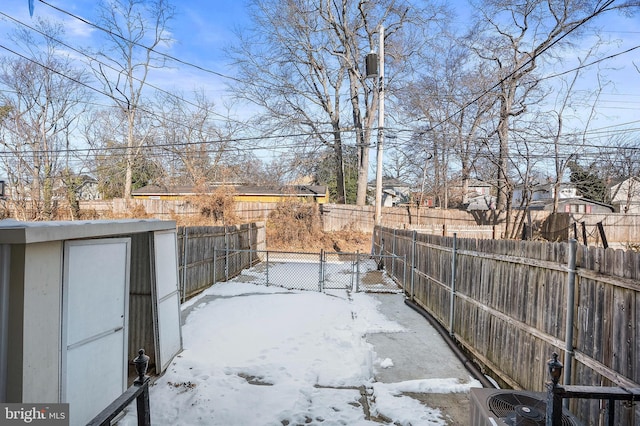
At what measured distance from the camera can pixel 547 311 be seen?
3357mm

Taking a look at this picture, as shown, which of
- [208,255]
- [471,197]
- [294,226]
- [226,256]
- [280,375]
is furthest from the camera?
[471,197]

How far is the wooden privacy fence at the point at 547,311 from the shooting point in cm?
248

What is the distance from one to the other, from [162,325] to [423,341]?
12.8ft

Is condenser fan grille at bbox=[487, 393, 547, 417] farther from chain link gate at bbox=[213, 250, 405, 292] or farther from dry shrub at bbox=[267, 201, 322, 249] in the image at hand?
dry shrub at bbox=[267, 201, 322, 249]

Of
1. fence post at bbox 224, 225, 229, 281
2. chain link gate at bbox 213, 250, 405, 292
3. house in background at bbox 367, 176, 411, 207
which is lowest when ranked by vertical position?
chain link gate at bbox 213, 250, 405, 292

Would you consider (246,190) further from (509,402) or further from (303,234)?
(509,402)

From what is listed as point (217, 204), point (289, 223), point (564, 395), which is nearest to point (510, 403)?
point (564, 395)

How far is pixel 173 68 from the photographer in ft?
72.6

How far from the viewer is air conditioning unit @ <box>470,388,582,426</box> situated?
194 cm

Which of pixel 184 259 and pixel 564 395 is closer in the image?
pixel 564 395

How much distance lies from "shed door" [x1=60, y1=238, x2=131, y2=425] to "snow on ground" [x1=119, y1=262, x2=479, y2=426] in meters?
0.41

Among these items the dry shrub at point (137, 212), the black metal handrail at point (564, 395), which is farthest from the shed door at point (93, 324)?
the dry shrub at point (137, 212)

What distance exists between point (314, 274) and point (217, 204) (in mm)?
9622

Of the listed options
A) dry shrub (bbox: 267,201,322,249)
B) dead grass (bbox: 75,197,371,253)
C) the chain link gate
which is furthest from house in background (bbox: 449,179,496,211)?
the chain link gate
